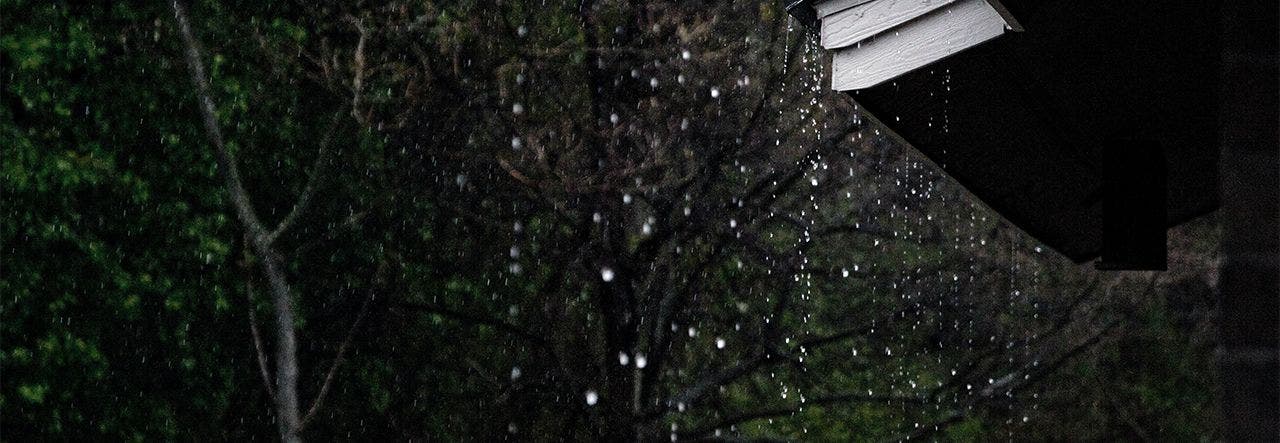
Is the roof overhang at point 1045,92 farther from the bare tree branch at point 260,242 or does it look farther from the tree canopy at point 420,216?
the bare tree branch at point 260,242

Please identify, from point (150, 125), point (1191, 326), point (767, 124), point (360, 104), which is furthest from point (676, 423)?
point (1191, 326)

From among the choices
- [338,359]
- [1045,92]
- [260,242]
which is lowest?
[1045,92]

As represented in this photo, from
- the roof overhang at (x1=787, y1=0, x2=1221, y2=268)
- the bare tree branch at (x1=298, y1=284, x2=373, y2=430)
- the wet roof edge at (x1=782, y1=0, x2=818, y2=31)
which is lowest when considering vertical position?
the roof overhang at (x1=787, y1=0, x2=1221, y2=268)

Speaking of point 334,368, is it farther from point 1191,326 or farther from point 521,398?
point 1191,326

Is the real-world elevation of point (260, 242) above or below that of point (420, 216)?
below

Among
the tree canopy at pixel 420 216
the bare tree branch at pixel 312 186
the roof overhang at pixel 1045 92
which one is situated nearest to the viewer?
the roof overhang at pixel 1045 92

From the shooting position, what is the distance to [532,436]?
1145 centimetres

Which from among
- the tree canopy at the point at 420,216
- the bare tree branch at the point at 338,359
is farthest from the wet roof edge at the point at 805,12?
the bare tree branch at the point at 338,359

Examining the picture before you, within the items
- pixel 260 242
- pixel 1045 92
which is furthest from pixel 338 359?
pixel 1045 92

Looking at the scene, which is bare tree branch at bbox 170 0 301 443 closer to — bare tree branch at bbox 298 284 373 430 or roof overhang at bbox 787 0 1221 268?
bare tree branch at bbox 298 284 373 430

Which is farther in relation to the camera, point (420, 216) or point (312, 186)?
point (420, 216)

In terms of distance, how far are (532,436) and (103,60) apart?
423 centimetres

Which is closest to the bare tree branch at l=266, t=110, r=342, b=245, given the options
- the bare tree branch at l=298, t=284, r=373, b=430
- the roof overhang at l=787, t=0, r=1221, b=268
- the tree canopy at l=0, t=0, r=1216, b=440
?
the tree canopy at l=0, t=0, r=1216, b=440

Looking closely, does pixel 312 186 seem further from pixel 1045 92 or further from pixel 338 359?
pixel 1045 92
